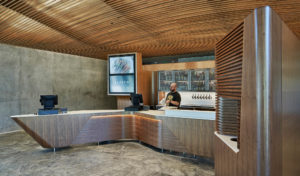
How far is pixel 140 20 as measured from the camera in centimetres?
505

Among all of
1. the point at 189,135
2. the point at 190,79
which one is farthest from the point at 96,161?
the point at 190,79

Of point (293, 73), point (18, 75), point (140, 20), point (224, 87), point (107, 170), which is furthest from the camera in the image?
point (18, 75)

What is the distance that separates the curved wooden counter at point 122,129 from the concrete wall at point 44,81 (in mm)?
3442

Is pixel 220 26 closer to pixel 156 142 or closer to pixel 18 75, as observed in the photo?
pixel 156 142

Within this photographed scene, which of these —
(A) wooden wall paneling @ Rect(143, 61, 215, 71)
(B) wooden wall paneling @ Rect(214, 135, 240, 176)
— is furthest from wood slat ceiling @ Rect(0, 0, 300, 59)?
(B) wooden wall paneling @ Rect(214, 135, 240, 176)

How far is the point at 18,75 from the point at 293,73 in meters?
9.17

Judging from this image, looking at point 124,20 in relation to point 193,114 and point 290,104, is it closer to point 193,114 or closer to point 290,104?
point 193,114

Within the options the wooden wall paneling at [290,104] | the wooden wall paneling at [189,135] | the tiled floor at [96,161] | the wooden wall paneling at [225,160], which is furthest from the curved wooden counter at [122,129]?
the wooden wall paneling at [290,104]

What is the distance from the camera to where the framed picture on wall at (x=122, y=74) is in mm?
9086

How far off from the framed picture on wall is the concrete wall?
2.22 meters

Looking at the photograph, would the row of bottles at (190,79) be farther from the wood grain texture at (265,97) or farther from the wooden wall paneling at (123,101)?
the wood grain texture at (265,97)

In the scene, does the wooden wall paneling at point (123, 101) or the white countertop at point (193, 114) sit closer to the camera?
the white countertop at point (193, 114)

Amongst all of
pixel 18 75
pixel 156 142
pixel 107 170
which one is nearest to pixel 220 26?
pixel 156 142

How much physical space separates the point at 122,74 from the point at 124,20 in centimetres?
438
